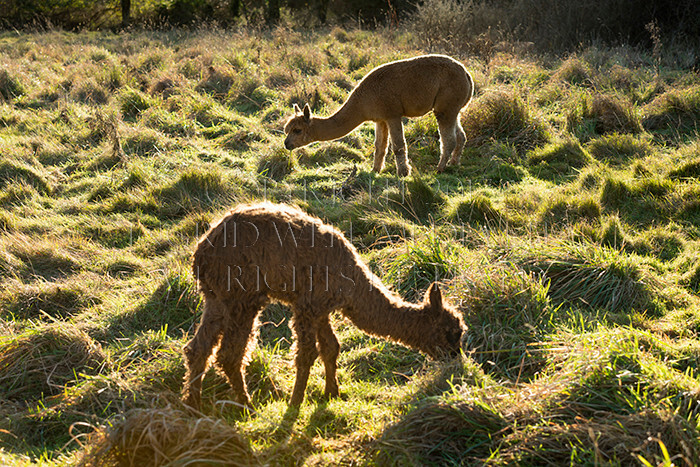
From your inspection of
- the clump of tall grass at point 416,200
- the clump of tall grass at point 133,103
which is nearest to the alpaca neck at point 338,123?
the clump of tall grass at point 416,200

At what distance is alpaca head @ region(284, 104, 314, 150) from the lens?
780cm

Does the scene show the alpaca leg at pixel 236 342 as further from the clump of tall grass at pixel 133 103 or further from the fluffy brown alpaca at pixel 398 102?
the clump of tall grass at pixel 133 103

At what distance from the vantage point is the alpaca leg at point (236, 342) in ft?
11.4

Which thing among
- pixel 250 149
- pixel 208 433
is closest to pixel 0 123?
pixel 250 149

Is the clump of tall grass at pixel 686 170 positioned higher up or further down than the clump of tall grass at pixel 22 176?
higher up

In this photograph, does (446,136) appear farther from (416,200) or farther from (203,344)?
(203,344)

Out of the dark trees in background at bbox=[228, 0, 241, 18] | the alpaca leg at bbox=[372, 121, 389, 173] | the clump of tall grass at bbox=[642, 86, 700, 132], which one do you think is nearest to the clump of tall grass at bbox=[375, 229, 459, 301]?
the alpaca leg at bbox=[372, 121, 389, 173]

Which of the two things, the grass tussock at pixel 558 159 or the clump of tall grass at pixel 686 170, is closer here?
the clump of tall grass at pixel 686 170

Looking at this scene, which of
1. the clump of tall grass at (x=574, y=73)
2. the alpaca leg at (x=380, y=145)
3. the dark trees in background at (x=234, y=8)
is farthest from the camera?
the dark trees in background at (x=234, y=8)

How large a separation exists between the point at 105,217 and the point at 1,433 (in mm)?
3617

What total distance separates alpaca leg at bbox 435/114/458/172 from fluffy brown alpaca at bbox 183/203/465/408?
15.7 ft

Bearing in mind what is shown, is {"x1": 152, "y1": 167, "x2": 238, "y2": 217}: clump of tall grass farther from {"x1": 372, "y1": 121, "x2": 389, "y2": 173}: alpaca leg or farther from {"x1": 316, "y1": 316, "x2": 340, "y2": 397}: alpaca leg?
{"x1": 316, "y1": 316, "x2": 340, "y2": 397}: alpaca leg

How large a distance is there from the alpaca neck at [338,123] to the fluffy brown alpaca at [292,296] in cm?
438

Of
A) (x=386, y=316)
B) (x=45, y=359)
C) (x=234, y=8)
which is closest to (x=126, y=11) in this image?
(x=234, y=8)
